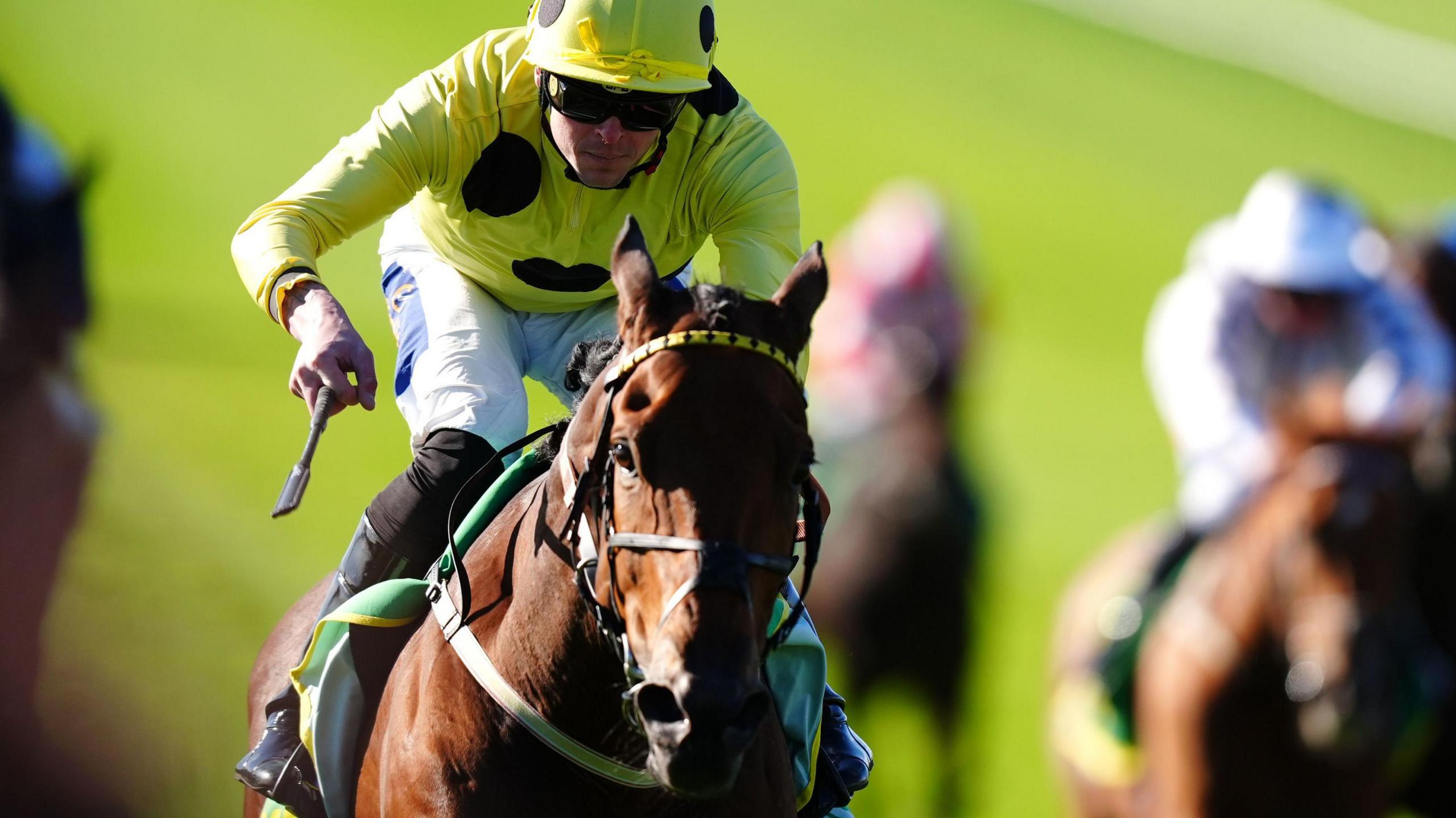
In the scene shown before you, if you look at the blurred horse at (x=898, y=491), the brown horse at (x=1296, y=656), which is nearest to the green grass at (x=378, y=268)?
the blurred horse at (x=898, y=491)

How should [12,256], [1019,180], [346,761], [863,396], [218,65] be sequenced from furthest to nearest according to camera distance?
[218,65]
[1019,180]
[12,256]
[863,396]
[346,761]

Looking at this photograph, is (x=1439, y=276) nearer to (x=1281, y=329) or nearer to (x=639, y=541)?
(x=1281, y=329)

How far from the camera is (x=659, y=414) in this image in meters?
2.36

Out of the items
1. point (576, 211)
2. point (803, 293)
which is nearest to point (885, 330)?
point (576, 211)

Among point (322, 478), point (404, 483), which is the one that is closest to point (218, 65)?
point (322, 478)

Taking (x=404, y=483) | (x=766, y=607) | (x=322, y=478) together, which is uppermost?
(x=766, y=607)

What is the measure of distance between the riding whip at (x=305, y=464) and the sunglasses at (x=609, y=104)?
34.3 inches

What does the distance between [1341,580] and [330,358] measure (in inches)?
119

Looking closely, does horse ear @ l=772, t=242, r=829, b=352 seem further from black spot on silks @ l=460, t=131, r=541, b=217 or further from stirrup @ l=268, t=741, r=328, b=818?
stirrup @ l=268, t=741, r=328, b=818

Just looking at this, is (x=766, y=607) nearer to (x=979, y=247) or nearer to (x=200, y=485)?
(x=200, y=485)

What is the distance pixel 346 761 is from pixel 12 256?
18.9ft

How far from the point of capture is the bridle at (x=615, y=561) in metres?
2.28

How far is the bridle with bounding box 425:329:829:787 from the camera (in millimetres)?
2283

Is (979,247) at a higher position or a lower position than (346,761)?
lower
